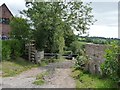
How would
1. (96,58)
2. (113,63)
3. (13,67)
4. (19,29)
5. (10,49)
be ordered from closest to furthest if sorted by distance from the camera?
1. (113,63)
2. (96,58)
3. (13,67)
4. (10,49)
5. (19,29)

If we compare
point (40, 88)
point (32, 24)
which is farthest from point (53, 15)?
point (40, 88)

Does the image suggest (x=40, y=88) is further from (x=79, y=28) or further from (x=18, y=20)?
(x=79, y=28)

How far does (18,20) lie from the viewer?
23.4 m

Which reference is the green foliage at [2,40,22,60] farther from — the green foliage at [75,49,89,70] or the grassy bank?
the green foliage at [75,49,89,70]

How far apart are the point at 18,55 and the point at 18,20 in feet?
10.5

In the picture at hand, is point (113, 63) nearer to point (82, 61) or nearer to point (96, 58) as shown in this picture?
point (96, 58)

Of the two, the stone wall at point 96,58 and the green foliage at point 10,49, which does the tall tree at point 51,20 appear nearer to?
the green foliage at point 10,49

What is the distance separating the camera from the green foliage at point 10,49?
19.2 metres

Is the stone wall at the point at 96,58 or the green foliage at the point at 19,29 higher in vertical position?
the green foliage at the point at 19,29

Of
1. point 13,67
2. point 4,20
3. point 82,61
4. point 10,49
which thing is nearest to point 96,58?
point 82,61

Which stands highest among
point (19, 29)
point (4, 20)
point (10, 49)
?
point (4, 20)

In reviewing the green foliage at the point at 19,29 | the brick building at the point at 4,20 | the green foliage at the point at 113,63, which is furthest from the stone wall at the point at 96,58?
the brick building at the point at 4,20

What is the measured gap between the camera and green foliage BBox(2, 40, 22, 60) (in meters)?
19.2

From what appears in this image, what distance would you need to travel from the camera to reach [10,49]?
66.3ft
